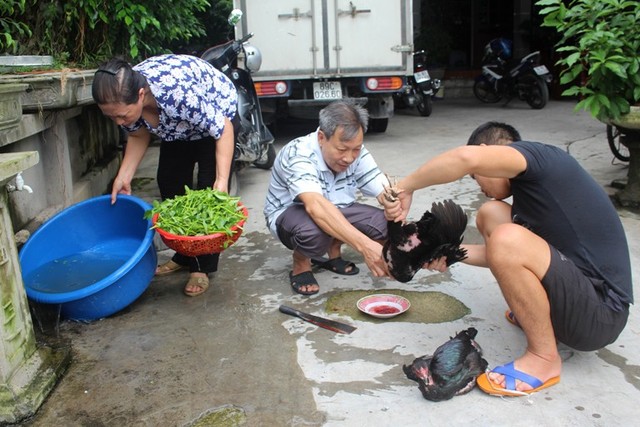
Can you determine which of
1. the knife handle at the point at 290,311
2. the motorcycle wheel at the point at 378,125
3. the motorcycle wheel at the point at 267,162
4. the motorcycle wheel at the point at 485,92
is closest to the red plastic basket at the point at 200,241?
the knife handle at the point at 290,311

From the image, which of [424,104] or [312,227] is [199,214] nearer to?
[312,227]

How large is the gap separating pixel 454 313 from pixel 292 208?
3.34 ft

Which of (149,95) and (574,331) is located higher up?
(149,95)

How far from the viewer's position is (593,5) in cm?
444

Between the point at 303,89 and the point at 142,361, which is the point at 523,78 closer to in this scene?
the point at 303,89

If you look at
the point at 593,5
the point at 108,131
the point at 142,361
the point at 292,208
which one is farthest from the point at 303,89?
the point at 142,361

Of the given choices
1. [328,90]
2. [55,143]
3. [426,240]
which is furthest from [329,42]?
[426,240]

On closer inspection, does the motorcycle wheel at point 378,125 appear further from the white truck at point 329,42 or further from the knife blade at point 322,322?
the knife blade at point 322,322

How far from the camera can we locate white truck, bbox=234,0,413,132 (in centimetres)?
757

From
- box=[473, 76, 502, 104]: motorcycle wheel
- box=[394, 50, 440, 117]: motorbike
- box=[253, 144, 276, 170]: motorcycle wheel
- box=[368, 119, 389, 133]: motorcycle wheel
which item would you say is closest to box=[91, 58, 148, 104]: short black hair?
box=[253, 144, 276, 170]: motorcycle wheel

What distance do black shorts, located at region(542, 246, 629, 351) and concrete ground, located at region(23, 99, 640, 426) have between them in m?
0.24

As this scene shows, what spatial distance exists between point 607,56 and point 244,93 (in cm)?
315

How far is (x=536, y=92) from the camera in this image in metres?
10.8

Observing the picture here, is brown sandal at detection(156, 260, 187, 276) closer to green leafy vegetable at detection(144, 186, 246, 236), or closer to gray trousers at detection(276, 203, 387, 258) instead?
green leafy vegetable at detection(144, 186, 246, 236)
